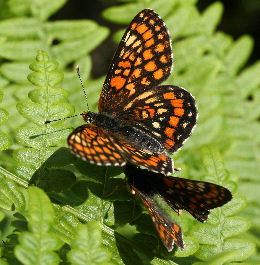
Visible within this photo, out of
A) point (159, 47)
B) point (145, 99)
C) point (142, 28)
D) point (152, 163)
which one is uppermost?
point (142, 28)

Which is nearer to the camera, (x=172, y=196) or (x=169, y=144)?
(x=172, y=196)

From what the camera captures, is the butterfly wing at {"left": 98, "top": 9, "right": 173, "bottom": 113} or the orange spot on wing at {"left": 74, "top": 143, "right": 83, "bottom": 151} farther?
the butterfly wing at {"left": 98, "top": 9, "right": 173, "bottom": 113}

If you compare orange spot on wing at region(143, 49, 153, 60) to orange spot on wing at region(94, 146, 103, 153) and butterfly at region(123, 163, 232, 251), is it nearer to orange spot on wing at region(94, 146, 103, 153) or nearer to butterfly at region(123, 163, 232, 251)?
butterfly at region(123, 163, 232, 251)

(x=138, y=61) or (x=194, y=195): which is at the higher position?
(x=138, y=61)

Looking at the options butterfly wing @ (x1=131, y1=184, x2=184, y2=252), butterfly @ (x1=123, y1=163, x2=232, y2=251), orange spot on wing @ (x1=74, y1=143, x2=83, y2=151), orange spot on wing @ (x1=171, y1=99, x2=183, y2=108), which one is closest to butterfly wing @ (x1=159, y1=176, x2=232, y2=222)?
butterfly @ (x1=123, y1=163, x2=232, y2=251)

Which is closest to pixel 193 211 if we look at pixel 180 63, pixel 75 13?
pixel 180 63

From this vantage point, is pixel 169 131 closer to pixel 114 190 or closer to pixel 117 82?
pixel 117 82

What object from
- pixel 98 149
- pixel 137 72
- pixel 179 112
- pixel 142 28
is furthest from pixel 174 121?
pixel 98 149

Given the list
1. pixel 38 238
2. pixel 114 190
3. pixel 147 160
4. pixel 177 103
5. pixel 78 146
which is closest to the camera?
pixel 38 238
